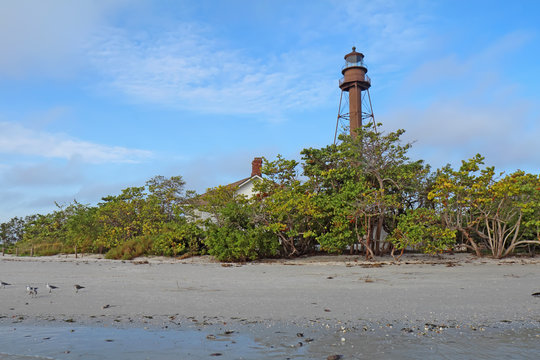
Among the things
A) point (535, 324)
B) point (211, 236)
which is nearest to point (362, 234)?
point (211, 236)

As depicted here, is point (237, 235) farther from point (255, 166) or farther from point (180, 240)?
point (255, 166)

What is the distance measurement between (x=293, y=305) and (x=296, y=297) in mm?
884

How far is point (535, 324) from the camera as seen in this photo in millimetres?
5605

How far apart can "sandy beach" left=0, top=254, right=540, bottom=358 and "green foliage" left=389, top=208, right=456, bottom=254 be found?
4.64 meters

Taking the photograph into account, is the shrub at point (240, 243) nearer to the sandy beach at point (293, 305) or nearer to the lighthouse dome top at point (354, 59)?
the sandy beach at point (293, 305)

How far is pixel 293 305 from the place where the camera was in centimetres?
719

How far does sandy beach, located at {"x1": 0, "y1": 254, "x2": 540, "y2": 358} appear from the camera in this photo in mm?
5590

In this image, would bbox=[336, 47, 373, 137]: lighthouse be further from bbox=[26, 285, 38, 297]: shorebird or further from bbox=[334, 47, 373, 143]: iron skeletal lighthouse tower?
bbox=[26, 285, 38, 297]: shorebird

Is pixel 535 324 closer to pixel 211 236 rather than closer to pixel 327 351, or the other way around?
pixel 327 351

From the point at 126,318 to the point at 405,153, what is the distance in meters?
14.5

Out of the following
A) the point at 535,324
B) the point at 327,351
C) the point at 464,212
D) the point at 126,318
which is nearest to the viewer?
the point at 327,351

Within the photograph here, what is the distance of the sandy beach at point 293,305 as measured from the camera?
18.3 ft

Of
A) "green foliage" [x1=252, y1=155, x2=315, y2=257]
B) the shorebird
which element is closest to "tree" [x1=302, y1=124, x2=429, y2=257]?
"green foliage" [x1=252, y1=155, x2=315, y2=257]

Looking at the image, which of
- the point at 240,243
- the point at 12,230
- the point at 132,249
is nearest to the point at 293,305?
the point at 240,243
